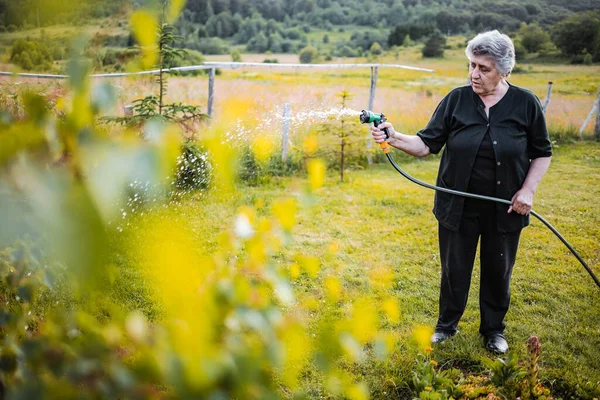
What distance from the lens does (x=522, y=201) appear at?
9.59ft

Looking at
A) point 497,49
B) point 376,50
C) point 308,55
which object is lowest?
point 497,49

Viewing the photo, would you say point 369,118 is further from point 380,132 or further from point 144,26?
point 144,26

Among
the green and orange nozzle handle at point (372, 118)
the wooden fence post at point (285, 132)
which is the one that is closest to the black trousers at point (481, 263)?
the green and orange nozzle handle at point (372, 118)

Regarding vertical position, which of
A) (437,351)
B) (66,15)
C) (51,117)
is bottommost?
(437,351)

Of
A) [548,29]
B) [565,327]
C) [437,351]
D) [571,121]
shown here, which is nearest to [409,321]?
[437,351]

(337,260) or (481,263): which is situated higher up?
(481,263)

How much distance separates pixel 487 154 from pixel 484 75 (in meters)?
0.48

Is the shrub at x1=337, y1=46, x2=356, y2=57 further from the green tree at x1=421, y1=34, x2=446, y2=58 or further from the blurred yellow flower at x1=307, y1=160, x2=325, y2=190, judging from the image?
the blurred yellow flower at x1=307, y1=160, x2=325, y2=190

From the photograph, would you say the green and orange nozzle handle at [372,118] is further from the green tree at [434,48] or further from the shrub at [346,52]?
the shrub at [346,52]

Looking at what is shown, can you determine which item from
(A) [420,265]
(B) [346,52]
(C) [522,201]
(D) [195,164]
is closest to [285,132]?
(A) [420,265]

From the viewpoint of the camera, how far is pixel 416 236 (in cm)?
591

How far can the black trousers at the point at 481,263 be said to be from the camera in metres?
3.13

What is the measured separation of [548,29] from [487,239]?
4357cm

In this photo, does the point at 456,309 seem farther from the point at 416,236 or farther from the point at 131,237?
the point at 131,237
